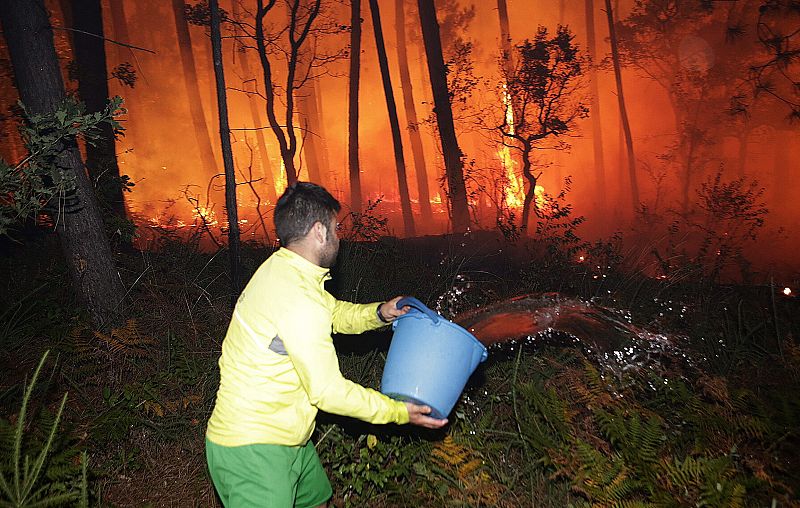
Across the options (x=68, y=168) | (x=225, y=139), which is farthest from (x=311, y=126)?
(x=68, y=168)

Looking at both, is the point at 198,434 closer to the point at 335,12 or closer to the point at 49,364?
the point at 49,364

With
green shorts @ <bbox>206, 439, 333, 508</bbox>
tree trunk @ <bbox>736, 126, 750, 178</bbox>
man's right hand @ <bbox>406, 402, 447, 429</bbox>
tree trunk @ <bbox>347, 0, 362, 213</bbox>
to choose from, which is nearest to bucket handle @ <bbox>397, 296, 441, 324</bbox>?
man's right hand @ <bbox>406, 402, 447, 429</bbox>

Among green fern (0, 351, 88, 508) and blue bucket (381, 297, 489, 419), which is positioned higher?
blue bucket (381, 297, 489, 419)

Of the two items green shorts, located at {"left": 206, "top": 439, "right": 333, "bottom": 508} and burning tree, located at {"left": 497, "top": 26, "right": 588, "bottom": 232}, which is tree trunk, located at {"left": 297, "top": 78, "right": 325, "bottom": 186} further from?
green shorts, located at {"left": 206, "top": 439, "right": 333, "bottom": 508}

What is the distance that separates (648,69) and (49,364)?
87.2ft

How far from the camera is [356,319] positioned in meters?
2.58

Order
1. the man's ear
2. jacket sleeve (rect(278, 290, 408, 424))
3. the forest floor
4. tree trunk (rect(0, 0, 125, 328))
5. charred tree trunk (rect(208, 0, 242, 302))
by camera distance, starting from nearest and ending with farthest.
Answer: jacket sleeve (rect(278, 290, 408, 424)) → the man's ear → the forest floor → tree trunk (rect(0, 0, 125, 328)) → charred tree trunk (rect(208, 0, 242, 302))

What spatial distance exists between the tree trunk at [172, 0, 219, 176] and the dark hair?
69.1ft

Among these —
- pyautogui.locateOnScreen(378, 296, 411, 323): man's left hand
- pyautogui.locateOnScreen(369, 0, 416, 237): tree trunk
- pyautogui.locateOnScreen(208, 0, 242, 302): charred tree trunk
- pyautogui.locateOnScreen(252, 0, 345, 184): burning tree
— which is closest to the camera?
pyautogui.locateOnScreen(378, 296, 411, 323): man's left hand

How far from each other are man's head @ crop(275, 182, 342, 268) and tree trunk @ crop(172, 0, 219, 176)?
21071mm

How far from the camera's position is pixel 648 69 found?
77.3ft

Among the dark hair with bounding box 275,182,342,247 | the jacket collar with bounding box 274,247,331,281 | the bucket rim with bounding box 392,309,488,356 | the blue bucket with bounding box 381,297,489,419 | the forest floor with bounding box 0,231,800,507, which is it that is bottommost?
the forest floor with bounding box 0,231,800,507

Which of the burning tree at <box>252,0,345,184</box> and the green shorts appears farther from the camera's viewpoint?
the burning tree at <box>252,0,345,184</box>

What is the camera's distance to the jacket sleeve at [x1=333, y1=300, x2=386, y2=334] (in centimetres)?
258
